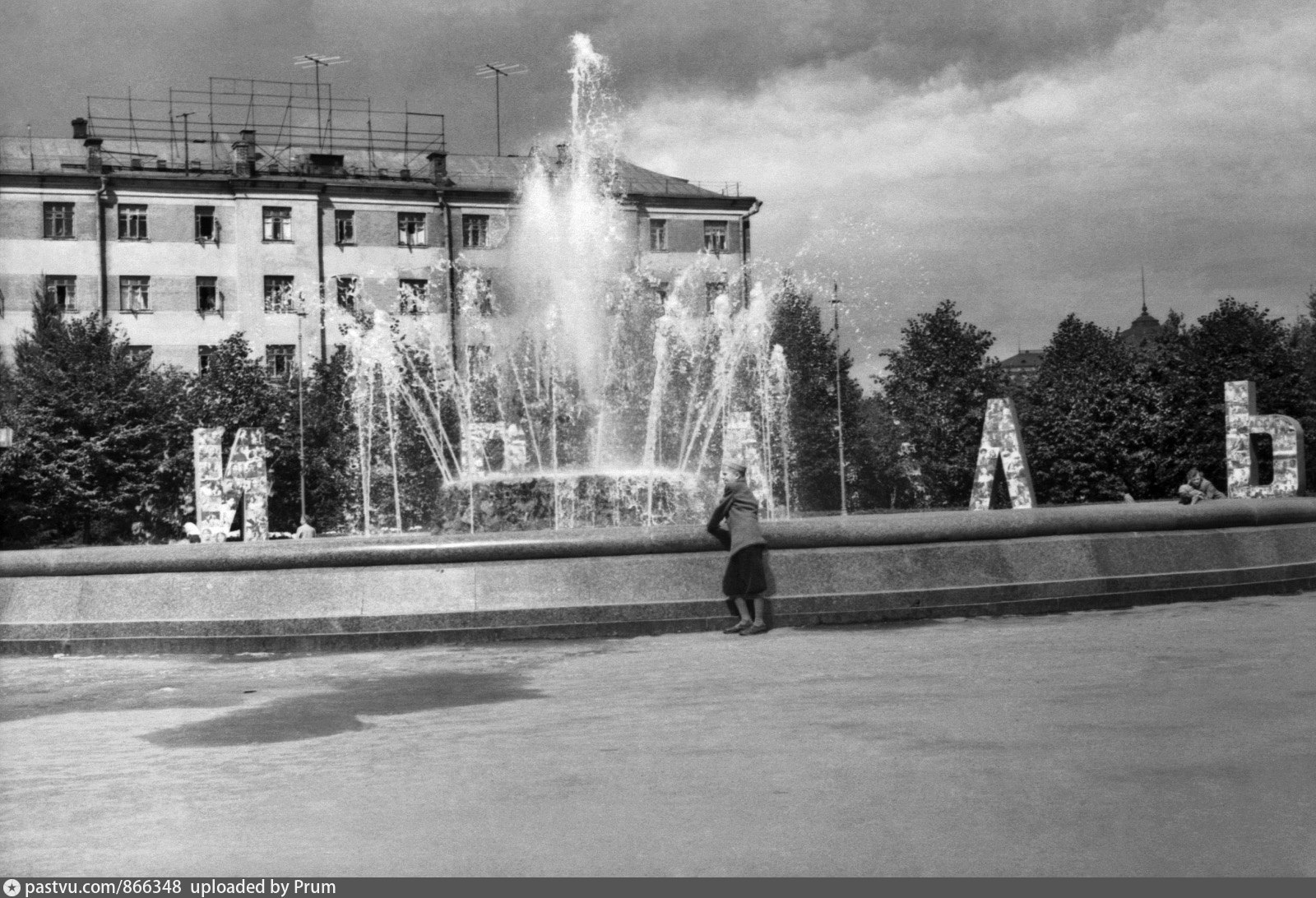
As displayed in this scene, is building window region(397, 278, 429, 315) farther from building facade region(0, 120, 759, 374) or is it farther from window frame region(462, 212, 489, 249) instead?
window frame region(462, 212, 489, 249)

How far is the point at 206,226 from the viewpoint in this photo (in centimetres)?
5644

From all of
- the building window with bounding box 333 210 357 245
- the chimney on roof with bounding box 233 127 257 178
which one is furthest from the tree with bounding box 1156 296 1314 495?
the chimney on roof with bounding box 233 127 257 178

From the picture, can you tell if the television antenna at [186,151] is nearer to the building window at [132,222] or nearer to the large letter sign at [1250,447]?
the building window at [132,222]

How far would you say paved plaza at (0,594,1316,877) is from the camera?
197 inches

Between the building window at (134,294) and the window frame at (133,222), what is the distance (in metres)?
1.48

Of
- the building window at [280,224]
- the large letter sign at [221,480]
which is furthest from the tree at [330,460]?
the large letter sign at [221,480]

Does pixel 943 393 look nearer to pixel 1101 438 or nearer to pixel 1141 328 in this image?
pixel 1101 438

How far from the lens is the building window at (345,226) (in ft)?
189

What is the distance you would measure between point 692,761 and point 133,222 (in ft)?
176

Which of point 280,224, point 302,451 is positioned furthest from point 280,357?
point 302,451

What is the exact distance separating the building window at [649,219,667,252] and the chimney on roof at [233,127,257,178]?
15.3 m

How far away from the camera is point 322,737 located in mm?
7559

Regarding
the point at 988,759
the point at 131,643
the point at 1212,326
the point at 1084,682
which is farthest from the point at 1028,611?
the point at 1212,326
